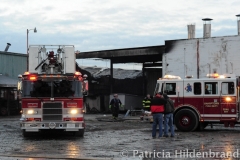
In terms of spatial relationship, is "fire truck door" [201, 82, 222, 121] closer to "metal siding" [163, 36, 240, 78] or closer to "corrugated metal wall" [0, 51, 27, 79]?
"metal siding" [163, 36, 240, 78]

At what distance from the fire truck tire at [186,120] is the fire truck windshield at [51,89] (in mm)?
5296

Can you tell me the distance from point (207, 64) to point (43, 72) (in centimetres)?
1795

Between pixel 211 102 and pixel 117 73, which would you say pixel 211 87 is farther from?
pixel 117 73

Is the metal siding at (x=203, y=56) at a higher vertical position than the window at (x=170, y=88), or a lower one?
higher

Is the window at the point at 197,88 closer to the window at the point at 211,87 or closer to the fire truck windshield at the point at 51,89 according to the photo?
the window at the point at 211,87

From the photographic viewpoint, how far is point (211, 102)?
68.5 feet

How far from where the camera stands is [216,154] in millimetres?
13000

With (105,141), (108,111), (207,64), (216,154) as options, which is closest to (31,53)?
(105,141)

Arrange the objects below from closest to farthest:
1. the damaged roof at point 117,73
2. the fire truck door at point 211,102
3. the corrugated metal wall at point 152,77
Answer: the fire truck door at point 211,102 < the corrugated metal wall at point 152,77 < the damaged roof at point 117,73

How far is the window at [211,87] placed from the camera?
826 inches

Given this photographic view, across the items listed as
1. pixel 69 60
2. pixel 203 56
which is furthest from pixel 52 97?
pixel 203 56

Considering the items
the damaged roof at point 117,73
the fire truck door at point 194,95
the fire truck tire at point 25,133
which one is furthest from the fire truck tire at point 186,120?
the damaged roof at point 117,73

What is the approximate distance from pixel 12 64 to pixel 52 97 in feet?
92.1

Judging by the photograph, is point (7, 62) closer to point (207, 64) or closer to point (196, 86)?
point (207, 64)
